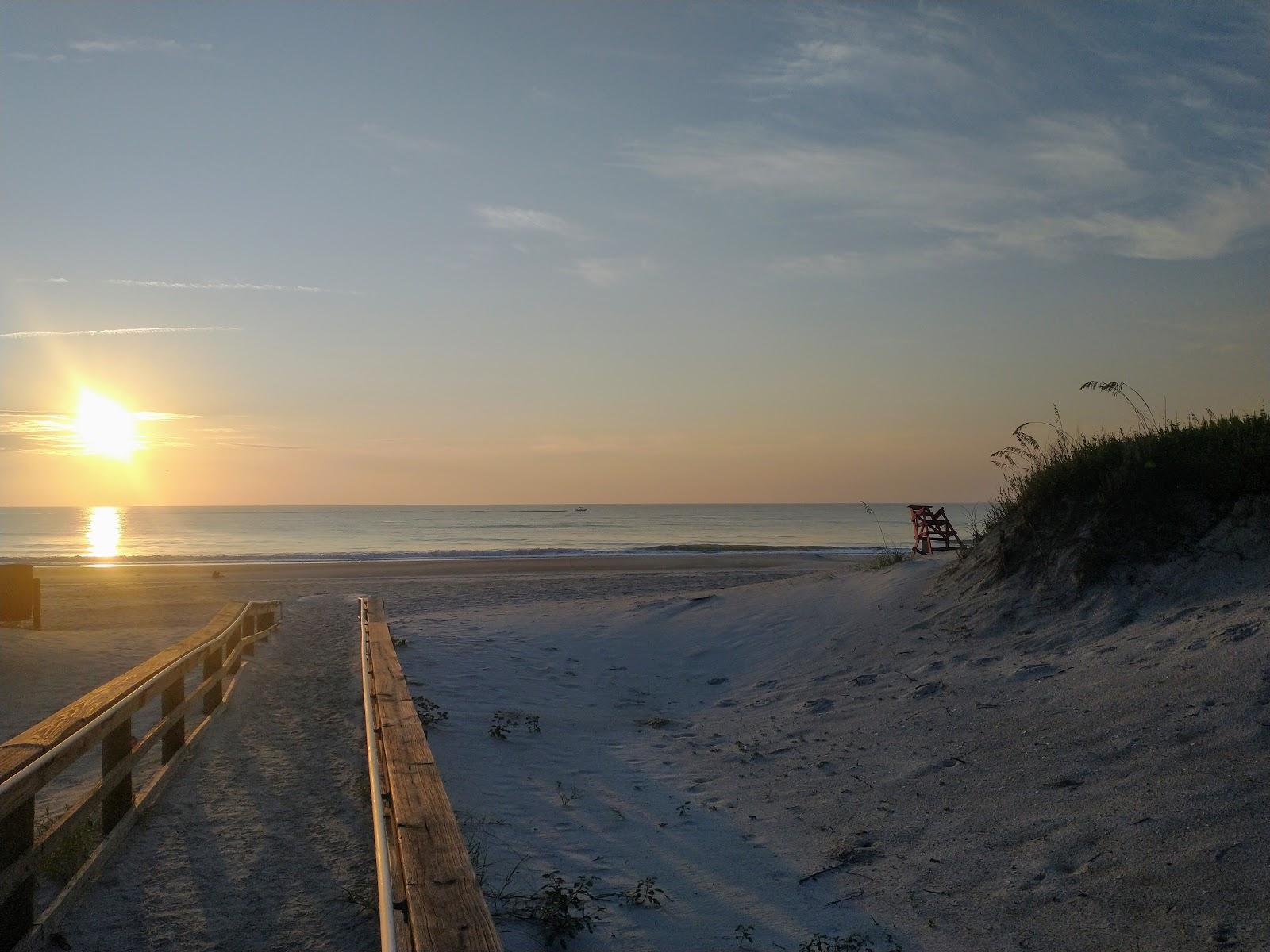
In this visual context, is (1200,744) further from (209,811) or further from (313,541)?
(313,541)

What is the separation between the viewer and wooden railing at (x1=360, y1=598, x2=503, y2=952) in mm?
2764

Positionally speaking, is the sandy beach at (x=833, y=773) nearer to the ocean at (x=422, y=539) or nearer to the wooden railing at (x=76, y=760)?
the wooden railing at (x=76, y=760)

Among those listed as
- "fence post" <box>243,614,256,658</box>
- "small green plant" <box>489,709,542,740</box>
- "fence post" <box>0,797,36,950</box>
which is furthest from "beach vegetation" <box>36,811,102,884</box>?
"fence post" <box>243,614,256,658</box>

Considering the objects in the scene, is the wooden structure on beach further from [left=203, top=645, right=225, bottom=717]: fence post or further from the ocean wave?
the ocean wave

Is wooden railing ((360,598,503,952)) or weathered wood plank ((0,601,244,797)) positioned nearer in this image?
wooden railing ((360,598,503,952))

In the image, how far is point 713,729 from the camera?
307 inches

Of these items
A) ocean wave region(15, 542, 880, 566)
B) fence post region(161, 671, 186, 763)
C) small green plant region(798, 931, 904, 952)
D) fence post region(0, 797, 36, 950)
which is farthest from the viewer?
ocean wave region(15, 542, 880, 566)

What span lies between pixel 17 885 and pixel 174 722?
2.99 metres

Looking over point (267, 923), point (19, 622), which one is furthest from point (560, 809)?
point (19, 622)

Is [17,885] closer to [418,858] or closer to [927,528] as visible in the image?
[418,858]

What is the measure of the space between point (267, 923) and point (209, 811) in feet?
6.04

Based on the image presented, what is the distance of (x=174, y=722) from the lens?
21.2 ft

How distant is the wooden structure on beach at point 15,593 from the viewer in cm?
1336

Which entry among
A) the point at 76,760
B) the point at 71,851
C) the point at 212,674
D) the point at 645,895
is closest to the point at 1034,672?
the point at 645,895
